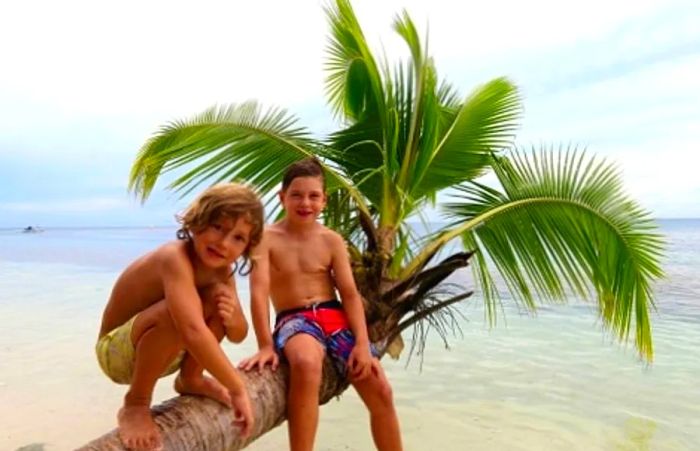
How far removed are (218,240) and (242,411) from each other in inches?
27.3

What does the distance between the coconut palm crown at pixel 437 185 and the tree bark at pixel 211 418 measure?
1.57 m

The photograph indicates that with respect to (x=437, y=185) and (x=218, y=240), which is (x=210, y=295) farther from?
(x=437, y=185)

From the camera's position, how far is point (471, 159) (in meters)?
4.94

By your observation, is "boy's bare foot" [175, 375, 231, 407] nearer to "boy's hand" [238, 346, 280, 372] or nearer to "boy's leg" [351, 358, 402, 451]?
"boy's hand" [238, 346, 280, 372]

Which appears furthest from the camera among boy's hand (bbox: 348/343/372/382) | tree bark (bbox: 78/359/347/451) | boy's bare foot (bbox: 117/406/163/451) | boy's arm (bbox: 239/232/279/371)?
boy's hand (bbox: 348/343/372/382)

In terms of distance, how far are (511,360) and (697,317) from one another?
21.3ft

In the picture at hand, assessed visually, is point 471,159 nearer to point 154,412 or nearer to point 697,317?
point 154,412

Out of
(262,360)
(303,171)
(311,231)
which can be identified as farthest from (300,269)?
(262,360)

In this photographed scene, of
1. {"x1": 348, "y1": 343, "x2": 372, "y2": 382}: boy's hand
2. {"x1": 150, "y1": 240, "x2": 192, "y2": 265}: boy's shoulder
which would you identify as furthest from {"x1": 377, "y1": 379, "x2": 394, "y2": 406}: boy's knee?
{"x1": 150, "y1": 240, "x2": 192, "y2": 265}: boy's shoulder

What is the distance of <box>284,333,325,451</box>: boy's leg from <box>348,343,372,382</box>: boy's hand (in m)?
0.25

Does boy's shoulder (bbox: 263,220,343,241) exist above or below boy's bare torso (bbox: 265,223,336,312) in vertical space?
above

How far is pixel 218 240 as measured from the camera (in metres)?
2.36

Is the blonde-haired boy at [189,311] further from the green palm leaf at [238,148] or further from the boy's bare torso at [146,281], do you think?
the green palm leaf at [238,148]

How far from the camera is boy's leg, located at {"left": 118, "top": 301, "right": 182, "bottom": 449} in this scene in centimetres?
215
